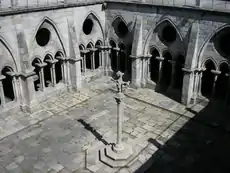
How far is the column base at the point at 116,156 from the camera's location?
38.3ft

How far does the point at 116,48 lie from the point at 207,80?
6333 mm

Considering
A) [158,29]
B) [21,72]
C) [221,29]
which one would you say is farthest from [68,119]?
[221,29]

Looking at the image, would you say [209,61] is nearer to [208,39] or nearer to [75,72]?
[208,39]

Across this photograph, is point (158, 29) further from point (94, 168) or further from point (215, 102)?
point (94, 168)

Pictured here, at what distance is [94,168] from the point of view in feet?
37.9

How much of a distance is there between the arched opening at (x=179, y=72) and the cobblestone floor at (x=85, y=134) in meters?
1.25

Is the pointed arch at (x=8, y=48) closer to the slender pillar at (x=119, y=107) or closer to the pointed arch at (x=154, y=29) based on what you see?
the slender pillar at (x=119, y=107)

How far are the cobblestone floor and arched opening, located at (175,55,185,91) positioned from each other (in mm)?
1246

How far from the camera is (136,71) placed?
1822cm

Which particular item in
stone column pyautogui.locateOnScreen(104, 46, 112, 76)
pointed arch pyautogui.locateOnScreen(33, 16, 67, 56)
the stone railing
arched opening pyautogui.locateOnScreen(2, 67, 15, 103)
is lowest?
arched opening pyautogui.locateOnScreen(2, 67, 15, 103)

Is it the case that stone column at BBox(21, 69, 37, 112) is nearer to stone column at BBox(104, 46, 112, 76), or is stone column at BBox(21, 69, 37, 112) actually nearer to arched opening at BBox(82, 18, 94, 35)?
arched opening at BBox(82, 18, 94, 35)

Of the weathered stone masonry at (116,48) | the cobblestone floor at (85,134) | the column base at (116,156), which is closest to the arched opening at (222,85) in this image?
the weathered stone masonry at (116,48)

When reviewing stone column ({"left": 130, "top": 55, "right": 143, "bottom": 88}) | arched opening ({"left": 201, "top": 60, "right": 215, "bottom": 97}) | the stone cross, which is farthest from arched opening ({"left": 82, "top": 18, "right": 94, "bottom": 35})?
the stone cross

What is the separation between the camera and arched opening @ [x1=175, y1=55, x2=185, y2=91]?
16906 mm
